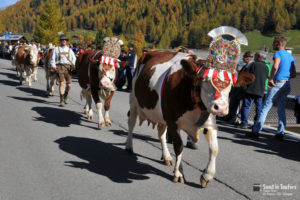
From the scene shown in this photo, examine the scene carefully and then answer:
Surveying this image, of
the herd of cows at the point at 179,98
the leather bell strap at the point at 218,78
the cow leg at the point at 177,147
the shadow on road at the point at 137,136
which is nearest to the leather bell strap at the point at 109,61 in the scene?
the herd of cows at the point at 179,98

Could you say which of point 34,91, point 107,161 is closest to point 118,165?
point 107,161

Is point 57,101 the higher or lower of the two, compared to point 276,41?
lower

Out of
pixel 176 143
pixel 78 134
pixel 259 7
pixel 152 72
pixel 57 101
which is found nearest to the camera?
pixel 176 143

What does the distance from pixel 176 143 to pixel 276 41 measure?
4.15 m

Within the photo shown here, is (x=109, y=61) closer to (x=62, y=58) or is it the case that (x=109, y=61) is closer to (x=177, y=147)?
(x=177, y=147)

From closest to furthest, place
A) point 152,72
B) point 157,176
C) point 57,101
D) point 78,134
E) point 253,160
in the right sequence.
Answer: point 157,176 < point 152,72 < point 253,160 < point 78,134 < point 57,101

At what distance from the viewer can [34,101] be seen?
1089 cm

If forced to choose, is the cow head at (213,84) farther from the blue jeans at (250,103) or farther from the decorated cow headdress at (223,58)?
the blue jeans at (250,103)

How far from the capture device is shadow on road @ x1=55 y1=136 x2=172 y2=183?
4.77 meters

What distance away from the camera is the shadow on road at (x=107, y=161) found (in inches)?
188

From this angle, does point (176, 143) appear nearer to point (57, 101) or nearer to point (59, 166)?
point (59, 166)

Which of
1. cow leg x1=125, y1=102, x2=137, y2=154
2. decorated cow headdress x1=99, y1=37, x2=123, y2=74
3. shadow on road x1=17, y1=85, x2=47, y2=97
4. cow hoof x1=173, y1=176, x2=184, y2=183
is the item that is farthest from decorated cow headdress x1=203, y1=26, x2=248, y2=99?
shadow on road x1=17, y1=85, x2=47, y2=97

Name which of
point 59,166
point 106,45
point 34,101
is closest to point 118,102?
point 34,101

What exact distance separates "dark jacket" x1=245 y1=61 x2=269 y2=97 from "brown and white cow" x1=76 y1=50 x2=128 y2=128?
3.32 metres
